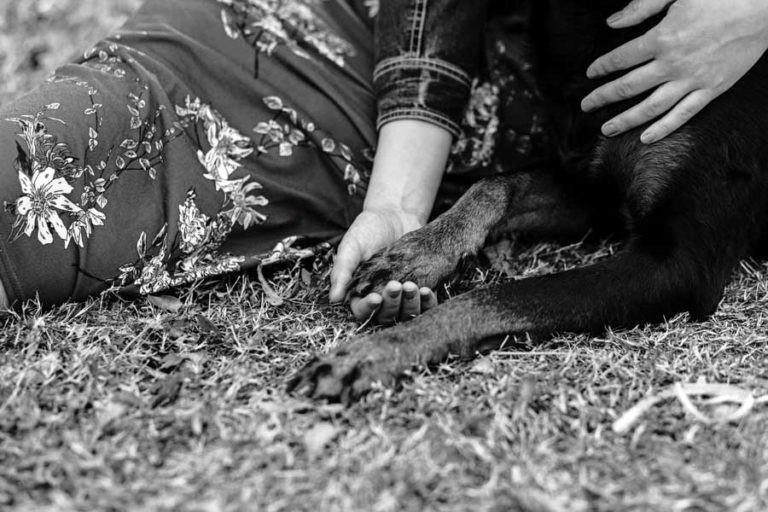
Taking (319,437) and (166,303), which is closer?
(319,437)

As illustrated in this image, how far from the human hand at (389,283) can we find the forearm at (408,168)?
49mm

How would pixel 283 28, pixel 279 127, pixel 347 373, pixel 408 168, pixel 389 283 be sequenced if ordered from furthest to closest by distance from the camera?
pixel 283 28 < pixel 279 127 < pixel 408 168 < pixel 389 283 < pixel 347 373

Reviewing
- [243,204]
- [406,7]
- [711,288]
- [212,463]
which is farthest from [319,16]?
[212,463]

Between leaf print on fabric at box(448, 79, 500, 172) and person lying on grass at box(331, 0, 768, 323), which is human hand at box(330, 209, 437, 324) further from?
Answer: leaf print on fabric at box(448, 79, 500, 172)

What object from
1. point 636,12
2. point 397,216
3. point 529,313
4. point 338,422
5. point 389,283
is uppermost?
point 636,12

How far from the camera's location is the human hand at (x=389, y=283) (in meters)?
2.05

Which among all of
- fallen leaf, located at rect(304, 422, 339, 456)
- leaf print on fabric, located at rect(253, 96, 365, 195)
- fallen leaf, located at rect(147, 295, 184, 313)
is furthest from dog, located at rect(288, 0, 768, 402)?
fallen leaf, located at rect(147, 295, 184, 313)

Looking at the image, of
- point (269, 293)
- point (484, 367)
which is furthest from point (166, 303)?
point (484, 367)

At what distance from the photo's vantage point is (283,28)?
9.00ft

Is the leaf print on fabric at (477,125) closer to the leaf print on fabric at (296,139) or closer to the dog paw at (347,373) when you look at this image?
the leaf print on fabric at (296,139)

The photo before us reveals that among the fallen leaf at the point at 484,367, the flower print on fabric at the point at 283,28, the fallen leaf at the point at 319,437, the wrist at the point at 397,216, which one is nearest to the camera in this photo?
the fallen leaf at the point at 319,437

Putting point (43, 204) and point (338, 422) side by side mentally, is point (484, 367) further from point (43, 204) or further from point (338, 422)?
point (43, 204)

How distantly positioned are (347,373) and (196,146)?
3.51 ft

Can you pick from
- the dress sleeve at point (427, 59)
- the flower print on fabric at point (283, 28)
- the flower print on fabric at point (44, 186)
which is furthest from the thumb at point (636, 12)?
the flower print on fabric at point (44, 186)
